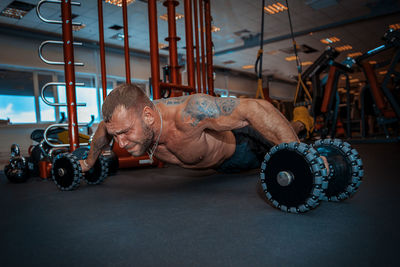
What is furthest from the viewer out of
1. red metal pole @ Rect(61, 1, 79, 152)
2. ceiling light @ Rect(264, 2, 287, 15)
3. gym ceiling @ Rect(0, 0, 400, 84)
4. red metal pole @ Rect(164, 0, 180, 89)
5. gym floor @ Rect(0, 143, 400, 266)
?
ceiling light @ Rect(264, 2, 287, 15)

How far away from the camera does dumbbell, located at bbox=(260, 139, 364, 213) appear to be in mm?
997

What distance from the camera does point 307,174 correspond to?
1.01 m

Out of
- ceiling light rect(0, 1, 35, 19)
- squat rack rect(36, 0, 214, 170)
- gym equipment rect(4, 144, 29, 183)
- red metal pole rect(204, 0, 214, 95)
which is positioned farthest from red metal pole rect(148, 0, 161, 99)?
ceiling light rect(0, 1, 35, 19)

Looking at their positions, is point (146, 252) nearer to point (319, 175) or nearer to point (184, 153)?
point (319, 175)

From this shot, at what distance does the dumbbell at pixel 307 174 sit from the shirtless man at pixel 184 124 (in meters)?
0.15

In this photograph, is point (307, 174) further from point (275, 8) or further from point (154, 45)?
point (275, 8)

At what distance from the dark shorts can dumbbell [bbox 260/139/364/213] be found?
0.58 meters

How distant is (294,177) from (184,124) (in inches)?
23.7

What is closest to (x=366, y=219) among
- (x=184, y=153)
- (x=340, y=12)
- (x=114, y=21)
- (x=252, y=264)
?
(x=252, y=264)

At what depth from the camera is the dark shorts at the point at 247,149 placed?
1.81m

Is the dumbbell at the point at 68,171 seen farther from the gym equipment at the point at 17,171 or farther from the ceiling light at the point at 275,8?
the ceiling light at the point at 275,8

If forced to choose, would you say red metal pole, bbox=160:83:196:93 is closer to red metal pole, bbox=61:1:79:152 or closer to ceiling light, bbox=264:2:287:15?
red metal pole, bbox=61:1:79:152

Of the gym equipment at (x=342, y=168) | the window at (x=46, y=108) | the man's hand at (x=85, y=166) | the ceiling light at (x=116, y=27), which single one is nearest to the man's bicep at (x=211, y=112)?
the gym equipment at (x=342, y=168)

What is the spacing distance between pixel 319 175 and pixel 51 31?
7.72 metres
